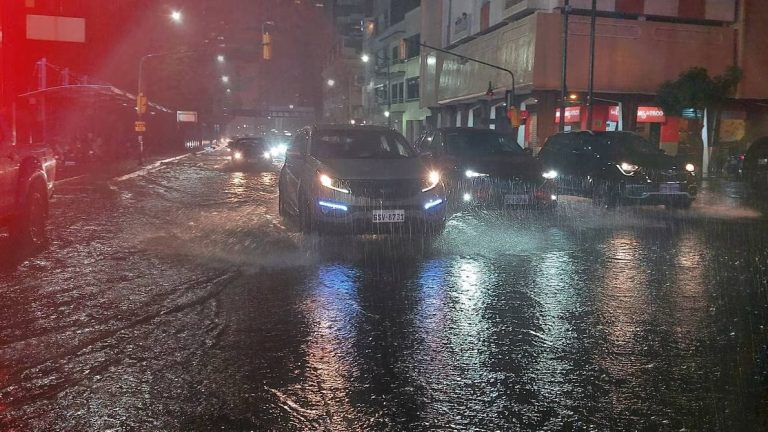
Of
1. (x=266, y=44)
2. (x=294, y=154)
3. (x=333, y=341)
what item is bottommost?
(x=333, y=341)

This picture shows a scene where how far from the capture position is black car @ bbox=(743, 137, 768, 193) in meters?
21.1

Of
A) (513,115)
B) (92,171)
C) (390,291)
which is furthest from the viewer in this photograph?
(513,115)

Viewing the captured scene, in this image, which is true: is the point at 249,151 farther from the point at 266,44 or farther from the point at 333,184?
the point at 333,184

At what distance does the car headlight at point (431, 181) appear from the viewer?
10.7 m

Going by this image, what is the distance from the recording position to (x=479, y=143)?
16.0 metres

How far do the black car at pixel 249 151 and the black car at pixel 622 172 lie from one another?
21820 mm

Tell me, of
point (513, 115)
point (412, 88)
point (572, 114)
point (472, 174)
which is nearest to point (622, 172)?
point (472, 174)

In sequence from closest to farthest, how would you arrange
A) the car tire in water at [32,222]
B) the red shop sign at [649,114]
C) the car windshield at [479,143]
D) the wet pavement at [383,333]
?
1. the wet pavement at [383,333]
2. the car tire in water at [32,222]
3. the car windshield at [479,143]
4. the red shop sign at [649,114]

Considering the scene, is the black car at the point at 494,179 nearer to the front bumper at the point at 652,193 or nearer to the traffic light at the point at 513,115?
the front bumper at the point at 652,193

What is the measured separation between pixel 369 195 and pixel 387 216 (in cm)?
39

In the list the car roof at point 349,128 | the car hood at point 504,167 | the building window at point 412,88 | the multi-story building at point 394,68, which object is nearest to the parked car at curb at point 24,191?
the car roof at point 349,128

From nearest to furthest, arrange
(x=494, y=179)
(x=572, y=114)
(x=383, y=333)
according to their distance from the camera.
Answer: (x=383, y=333) < (x=494, y=179) < (x=572, y=114)

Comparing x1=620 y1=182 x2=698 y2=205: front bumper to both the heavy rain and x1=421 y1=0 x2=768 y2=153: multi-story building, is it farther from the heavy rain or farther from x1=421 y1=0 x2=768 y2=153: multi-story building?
x1=421 y1=0 x2=768 y2=153: multi-story building

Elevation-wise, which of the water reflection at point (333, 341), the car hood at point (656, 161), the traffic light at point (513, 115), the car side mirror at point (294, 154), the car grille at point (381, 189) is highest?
the traffic light at point (513, 115)
